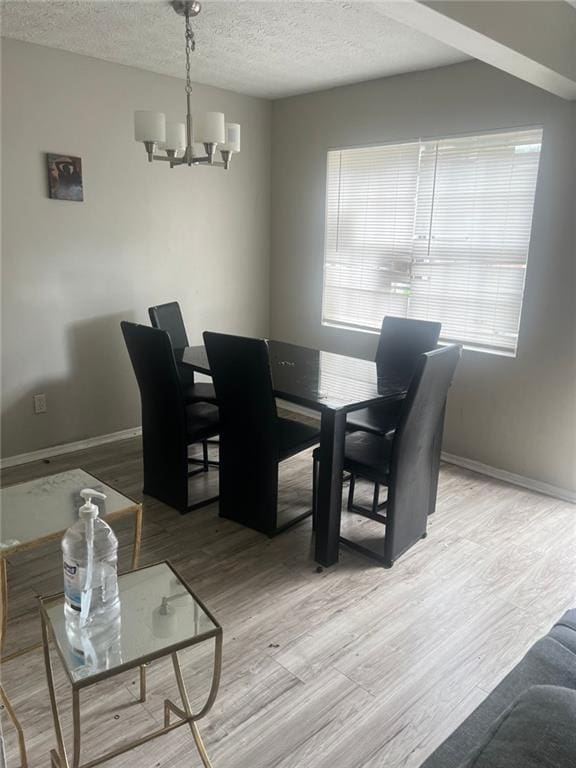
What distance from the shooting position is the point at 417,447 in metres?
2.54

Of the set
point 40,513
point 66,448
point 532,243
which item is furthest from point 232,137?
point 66,448

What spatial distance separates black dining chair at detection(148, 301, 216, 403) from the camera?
3390 mm

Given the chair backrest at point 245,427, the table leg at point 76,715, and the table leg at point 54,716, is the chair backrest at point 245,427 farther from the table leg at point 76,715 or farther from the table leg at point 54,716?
the table leg at point 76,715

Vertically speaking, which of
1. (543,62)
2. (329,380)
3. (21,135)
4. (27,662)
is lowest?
(27,662)

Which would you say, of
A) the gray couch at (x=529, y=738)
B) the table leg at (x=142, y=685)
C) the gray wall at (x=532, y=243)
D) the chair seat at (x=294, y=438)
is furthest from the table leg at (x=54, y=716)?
the gray wall at (x=532, y=243)

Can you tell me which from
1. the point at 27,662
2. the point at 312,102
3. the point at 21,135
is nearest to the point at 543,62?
the point at 312,102

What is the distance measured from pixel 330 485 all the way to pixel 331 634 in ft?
1.99

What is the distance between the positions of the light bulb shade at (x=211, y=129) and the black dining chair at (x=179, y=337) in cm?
121

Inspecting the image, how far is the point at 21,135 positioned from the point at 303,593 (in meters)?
2.96

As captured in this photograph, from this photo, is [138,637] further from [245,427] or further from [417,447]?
[417,447]

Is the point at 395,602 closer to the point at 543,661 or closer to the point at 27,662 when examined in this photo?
the point at 543,661

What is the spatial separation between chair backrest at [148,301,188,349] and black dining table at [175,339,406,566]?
0.47 m

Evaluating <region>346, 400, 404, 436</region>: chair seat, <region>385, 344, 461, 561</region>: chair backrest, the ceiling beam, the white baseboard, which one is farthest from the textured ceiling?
the white baseboard

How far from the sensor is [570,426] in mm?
3234
